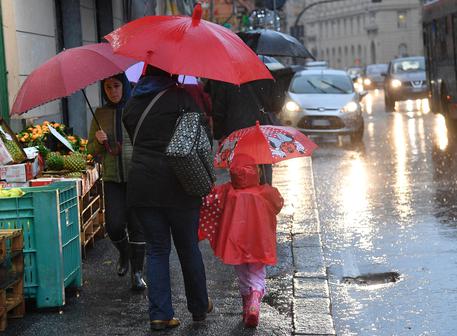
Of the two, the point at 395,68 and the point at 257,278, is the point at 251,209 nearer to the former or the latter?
the point at 257,278

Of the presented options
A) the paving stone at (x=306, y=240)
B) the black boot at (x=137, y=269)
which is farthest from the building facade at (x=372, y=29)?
the black boot at (x=137, y=269)

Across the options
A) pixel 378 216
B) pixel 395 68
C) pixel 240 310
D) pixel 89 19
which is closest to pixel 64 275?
pixel 240 310

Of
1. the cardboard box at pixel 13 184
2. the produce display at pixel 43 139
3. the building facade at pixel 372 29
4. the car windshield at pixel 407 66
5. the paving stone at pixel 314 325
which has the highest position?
the building facade at pixel 372 29

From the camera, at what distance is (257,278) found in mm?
7008

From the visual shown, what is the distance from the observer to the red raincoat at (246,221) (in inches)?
273

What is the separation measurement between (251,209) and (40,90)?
76.3 inches

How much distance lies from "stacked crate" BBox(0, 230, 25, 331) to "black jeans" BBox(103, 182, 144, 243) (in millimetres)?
1073

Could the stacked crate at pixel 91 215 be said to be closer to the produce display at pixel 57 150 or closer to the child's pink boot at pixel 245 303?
the produce display at pixel 57 150

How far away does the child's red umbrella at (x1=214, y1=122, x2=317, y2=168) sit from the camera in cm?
694

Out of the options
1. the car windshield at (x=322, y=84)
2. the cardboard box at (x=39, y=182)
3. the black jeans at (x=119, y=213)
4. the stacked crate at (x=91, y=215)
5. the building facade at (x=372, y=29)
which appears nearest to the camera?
the black jeans at (x=119, y=213)

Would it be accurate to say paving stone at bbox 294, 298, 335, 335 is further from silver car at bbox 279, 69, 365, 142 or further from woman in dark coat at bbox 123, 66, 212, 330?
silver car at bbox 279, 69, 365, 142

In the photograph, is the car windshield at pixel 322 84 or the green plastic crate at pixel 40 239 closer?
the green plastic crate at pixel 40 239

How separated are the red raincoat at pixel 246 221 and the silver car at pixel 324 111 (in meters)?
15.4

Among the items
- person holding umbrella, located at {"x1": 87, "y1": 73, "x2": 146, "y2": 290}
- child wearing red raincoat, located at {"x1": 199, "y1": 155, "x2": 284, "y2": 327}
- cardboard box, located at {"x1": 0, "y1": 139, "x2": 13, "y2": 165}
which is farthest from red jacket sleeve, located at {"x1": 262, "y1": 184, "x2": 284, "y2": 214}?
cardboard box, located at {"x1": 0, "y1": 139, "x2": 13, "y2": 165}
